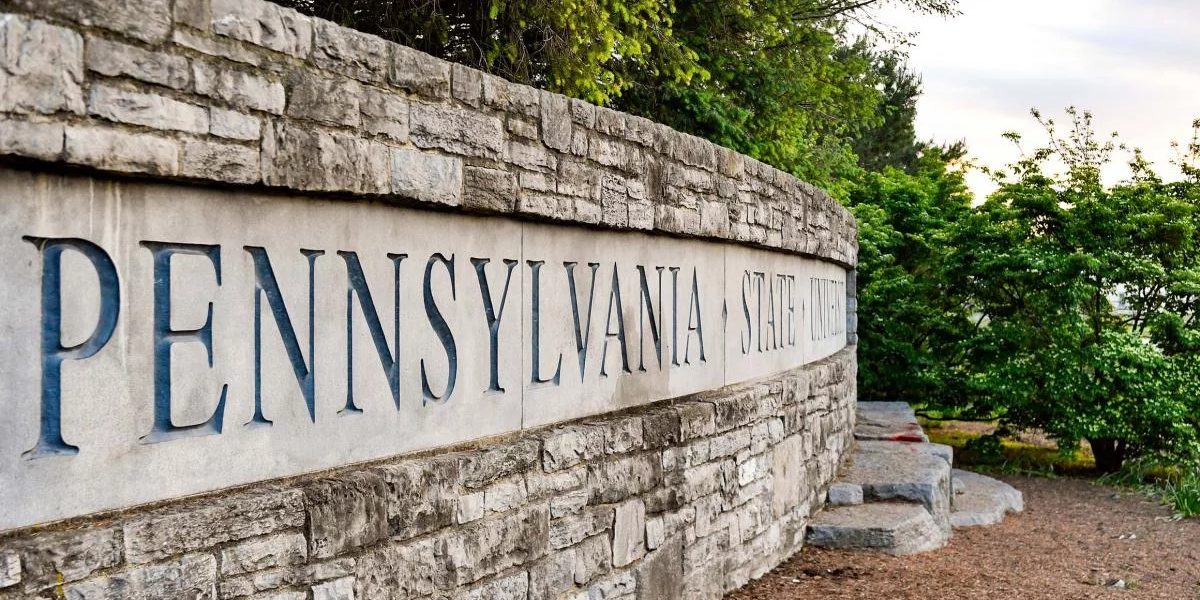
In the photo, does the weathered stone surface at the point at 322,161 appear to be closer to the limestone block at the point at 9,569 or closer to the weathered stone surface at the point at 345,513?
the weathered stone surface at the point at 345,513

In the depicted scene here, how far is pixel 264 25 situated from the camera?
8.30ft

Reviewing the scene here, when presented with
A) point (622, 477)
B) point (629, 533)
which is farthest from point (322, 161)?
point (629, 533)

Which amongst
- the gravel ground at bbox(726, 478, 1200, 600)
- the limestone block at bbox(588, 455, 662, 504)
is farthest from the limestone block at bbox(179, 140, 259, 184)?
the gravel ground at bbox(726, 478, 1200, 600)

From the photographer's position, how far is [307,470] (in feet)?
8.81

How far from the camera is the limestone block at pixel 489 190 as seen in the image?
3.13m

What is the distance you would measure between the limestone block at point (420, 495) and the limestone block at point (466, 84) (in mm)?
1122

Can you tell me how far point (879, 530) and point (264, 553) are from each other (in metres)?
4.17

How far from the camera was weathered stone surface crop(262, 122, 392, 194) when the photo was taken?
252 cm

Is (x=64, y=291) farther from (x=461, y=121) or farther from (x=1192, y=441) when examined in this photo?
(x=1192, y=441)

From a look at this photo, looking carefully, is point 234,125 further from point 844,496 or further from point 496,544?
point 844,496

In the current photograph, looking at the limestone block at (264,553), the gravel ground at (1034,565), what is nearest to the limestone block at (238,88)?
the limestone block at (264,553)

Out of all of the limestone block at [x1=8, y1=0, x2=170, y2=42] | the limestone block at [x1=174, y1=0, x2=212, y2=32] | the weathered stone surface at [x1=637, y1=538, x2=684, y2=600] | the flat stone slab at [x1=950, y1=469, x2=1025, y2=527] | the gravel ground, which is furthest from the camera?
the flat stone slab at [x1=950, y1=469, x2=1025, y2=527]

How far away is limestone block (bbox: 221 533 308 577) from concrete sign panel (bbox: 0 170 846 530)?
0.16 m

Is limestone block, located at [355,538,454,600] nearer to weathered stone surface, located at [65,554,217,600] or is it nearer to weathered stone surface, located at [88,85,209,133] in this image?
weathered stone surface, located at [65,554,217,600]
